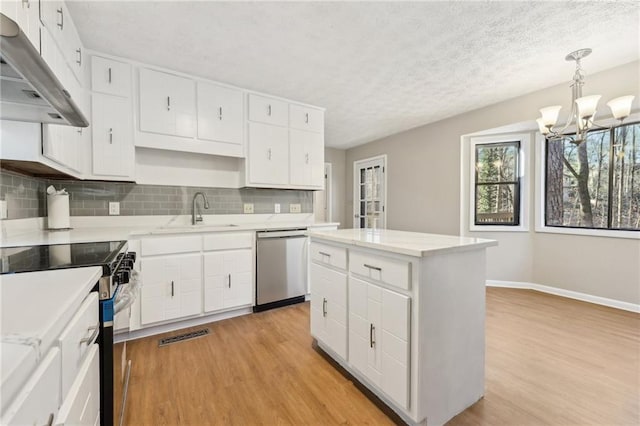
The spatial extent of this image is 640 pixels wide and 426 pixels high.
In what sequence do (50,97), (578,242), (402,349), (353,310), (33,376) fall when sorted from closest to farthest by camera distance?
(33,376)
(50,97)
(402,349)
(353,310)
(578,242)

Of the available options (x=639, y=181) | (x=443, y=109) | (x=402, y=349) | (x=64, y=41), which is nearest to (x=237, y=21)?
(x=64, y=41)

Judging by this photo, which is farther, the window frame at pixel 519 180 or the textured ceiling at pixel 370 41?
the window frame at pixel 519 180

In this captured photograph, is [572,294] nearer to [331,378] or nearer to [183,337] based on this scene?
[331,378]

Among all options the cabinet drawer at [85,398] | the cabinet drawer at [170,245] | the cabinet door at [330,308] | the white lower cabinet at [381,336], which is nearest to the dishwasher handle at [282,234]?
the cabinet drawer at [170,245]

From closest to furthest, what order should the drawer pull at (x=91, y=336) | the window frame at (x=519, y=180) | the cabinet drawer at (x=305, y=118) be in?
the drawer pull at (x=91, y=336), the cabinet drawer at (x=305, y=118), the window frame at (x=519, y=180)

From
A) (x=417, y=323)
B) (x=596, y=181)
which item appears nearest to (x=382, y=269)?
(x=417, y=323)

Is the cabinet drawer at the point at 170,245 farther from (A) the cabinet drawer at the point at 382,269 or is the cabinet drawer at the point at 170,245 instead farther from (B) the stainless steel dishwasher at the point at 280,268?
(A) the cabinet drawer at the point at 382,269

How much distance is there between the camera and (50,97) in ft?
3.48

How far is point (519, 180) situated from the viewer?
3.77m

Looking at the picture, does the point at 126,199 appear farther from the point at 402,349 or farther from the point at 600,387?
the point at 600,387

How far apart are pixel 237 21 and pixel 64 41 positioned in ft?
3.58

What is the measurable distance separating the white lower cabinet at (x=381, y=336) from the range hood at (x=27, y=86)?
160 cm

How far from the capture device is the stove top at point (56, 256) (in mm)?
979

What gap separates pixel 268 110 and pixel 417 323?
2763mm
